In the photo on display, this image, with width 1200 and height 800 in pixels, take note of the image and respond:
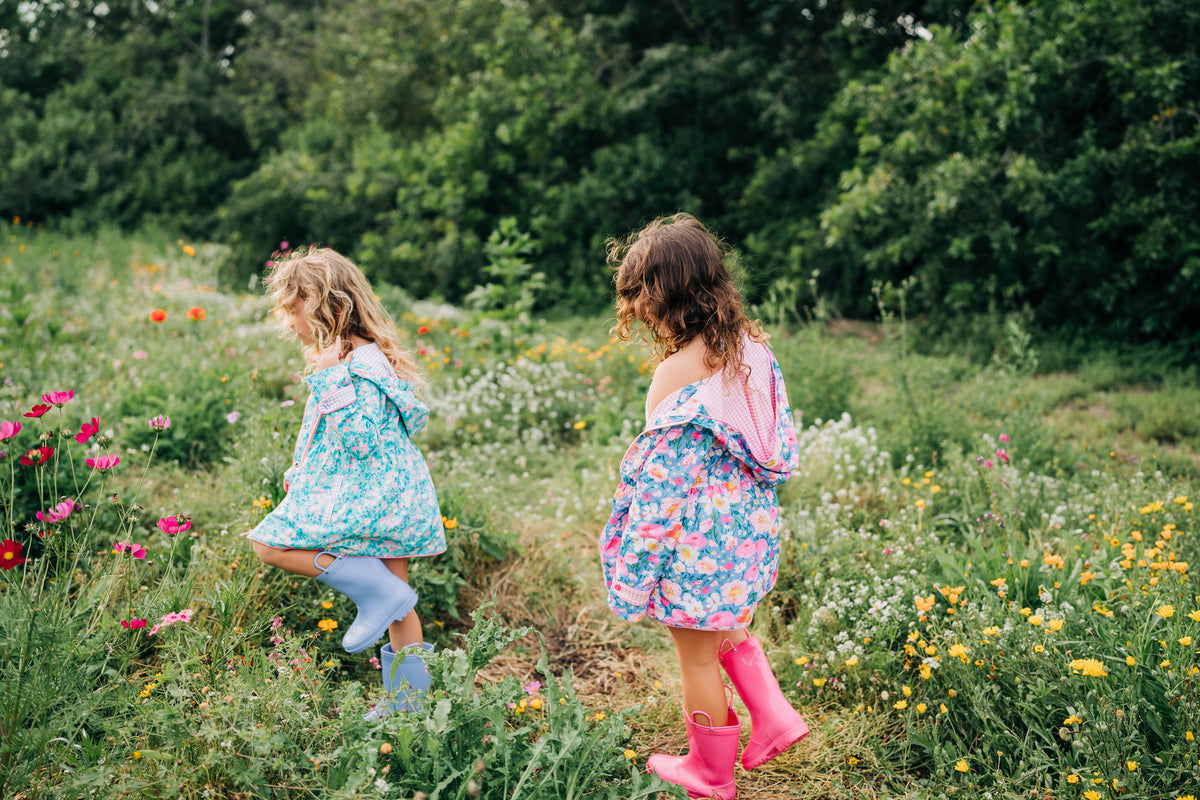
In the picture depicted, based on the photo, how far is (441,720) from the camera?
194cm

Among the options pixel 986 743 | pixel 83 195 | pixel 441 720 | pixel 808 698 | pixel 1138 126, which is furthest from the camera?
pixel 83 195

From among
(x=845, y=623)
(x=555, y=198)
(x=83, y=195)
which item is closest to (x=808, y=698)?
(x=845, y=623)

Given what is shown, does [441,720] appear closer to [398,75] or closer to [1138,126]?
[1138,126]

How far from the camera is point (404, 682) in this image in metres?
2.17

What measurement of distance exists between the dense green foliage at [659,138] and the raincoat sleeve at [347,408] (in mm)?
2325

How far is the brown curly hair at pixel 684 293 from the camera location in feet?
7.14

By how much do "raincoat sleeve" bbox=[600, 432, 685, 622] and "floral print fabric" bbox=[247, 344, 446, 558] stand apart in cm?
76

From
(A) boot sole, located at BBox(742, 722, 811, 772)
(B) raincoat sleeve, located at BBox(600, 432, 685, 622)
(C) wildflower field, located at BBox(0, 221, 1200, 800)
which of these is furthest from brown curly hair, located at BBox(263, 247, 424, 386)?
(A) boot sole, located at BBox(742, 722, 811, 772)

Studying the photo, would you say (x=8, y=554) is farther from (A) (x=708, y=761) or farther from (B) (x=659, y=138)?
(B) (x=659, y=138)

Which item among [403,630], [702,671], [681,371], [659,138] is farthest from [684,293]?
[659,138]

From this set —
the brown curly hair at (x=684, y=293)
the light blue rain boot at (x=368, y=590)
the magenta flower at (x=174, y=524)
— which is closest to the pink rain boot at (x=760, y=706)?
the brown curly hair at (x=684, y=293)

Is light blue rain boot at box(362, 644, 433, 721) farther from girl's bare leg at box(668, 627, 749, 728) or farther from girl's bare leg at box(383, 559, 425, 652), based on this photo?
girl's bare leg at box(668, 627, 749, 728)

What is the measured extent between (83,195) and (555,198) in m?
10.7

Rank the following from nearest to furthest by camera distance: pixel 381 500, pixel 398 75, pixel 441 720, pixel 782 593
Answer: pixel 441 720 < pixel 381 500 < pixel 782 593 < pixel 398 75
